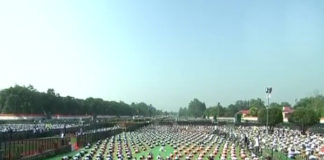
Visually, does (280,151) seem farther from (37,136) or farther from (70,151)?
(37,136)

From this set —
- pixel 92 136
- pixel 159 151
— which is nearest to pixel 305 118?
pixel 159 151

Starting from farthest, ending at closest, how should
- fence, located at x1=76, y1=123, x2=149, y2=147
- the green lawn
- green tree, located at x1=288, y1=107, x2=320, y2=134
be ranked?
green tree, located at x1=288, y1=107, x2=320, y2=134 → fence, located at x1=76, y1=123, x2=149, y2=147 → the green lawn

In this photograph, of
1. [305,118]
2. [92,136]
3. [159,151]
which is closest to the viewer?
[159,151]

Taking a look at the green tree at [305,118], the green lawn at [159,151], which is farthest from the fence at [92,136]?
the green tree at [305,118]

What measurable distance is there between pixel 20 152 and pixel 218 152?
→ 109 feet

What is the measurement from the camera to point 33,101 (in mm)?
182750

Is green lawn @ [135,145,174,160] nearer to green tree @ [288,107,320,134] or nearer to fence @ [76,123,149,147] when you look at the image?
fence @ [76,123,149,147]

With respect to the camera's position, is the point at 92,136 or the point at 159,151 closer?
the point at 159,151

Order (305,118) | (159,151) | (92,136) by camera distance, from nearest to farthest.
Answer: (159,151), (92,136), (305,118)

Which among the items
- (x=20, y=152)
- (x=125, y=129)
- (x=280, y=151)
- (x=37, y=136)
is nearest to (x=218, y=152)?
(x=280, y=151)

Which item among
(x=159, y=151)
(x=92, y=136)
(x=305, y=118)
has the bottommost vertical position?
(x=159, y=151)

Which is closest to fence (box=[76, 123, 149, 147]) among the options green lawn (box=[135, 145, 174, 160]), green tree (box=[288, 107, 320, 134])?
green lawn (box=[135, 145, 174, 160])

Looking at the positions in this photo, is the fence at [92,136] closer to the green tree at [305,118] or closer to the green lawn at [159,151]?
the green lawn at [159,151]

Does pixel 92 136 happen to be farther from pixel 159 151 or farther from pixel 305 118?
pixel 305 118
